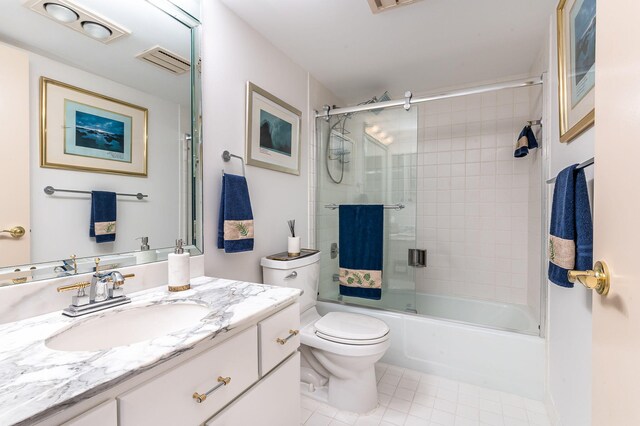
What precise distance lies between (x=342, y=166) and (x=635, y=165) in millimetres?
2010

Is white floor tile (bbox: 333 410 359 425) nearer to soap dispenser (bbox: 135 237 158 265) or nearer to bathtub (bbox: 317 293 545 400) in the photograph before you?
bathtub (bbox: 317 293 545 400)

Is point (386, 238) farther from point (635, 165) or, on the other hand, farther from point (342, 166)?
point (635, 165)

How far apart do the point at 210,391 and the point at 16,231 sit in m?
0.75

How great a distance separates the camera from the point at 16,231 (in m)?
0.88

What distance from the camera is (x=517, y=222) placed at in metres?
2.46

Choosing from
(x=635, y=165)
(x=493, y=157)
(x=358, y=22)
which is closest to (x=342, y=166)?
(x=358, y=22)

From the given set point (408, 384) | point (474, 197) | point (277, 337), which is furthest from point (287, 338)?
point (474, 197)

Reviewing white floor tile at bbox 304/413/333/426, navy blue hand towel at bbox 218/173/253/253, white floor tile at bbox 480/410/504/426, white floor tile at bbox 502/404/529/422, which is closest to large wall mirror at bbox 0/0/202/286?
navy blue hand towel at bbox 218/173/253/253

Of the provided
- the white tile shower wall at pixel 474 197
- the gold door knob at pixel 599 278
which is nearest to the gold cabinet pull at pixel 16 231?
the gold door knob at pixel 599 278

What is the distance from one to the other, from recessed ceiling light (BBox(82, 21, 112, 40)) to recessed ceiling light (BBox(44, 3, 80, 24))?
35 mm

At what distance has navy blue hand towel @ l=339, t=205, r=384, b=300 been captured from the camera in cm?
214

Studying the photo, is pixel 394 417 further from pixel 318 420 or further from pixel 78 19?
pixel 78 19

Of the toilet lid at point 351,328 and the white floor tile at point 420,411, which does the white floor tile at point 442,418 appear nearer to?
the white floor tile at point 420,411

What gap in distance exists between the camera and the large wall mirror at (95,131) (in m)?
0.88
